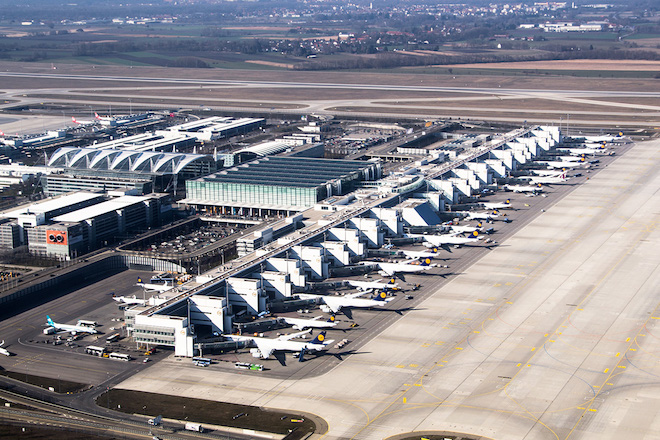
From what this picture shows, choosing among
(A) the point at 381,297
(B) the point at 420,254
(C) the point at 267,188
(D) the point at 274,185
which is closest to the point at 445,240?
(B) the point at 420,254

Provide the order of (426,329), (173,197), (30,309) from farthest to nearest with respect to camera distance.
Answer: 1. (173,197)
2. (30,309)
3. (426,329)

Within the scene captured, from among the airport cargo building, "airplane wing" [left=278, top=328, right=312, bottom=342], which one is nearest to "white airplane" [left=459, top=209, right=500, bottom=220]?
the airport cargo building

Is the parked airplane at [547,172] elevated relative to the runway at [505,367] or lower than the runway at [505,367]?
elevated

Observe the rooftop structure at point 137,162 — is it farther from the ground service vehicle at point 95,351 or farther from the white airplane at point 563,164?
the ground service vehicle at point 95,351

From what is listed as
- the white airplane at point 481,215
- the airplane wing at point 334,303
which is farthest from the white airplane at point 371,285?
the white airplane at point 481,215

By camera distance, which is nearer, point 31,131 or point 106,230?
point 106,230

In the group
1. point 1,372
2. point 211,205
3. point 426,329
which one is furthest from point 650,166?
point 1,372

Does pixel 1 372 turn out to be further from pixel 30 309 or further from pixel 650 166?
pixel 650 166

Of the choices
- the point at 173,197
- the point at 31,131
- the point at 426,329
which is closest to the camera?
the point at 426,329
